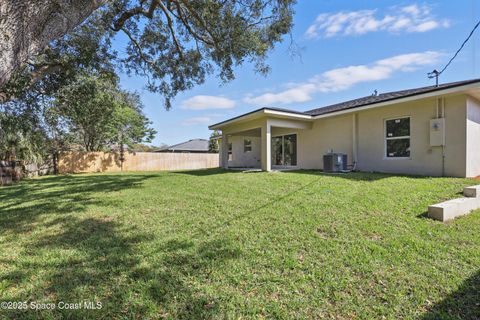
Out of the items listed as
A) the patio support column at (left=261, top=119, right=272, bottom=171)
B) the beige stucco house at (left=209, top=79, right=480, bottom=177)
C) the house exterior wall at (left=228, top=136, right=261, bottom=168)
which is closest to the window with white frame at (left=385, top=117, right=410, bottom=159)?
the beige stucco house at (left=209, top=79, right=480, bottom=177)

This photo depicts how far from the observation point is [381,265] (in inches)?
106

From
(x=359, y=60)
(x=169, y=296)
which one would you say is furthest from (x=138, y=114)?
(x=169, y=296)

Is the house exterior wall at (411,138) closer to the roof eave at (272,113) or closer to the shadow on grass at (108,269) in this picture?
the roof eave at (272,113)

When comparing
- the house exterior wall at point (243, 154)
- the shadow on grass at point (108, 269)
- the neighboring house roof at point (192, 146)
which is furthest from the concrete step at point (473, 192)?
the neighboring house roof at point (192, 146)

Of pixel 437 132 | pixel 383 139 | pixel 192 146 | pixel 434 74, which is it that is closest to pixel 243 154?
pixel 383 139

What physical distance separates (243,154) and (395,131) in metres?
10.2

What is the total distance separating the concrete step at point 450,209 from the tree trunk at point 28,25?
18.6ft

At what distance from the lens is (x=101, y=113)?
12977 millimetres

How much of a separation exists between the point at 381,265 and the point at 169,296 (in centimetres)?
233

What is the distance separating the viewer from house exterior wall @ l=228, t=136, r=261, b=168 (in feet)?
55.7

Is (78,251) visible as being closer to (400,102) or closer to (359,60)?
(400,102)

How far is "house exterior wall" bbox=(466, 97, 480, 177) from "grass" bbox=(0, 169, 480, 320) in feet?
11.2

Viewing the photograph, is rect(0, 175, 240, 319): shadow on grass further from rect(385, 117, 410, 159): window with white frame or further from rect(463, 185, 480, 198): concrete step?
rect(385, 117, 410, 159): window with white frame

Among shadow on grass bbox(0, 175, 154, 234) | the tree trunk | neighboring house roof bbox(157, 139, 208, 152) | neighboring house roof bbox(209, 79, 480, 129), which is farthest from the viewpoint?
neighboring house roof bbox(157, 139, 208, 152)
